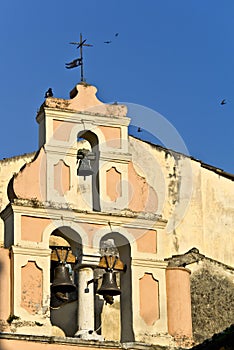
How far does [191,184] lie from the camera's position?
2825 cm

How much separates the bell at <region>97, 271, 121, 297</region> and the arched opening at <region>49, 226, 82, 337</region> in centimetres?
33

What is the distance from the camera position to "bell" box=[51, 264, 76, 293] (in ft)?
64.3

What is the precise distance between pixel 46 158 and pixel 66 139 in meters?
0.39

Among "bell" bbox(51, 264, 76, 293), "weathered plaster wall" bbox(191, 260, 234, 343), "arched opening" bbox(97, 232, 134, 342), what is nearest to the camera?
"bell" bbox(51, 264, 76, 293)

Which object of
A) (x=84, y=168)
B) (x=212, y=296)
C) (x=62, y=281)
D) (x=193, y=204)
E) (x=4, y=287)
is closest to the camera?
(x=4, y=287)

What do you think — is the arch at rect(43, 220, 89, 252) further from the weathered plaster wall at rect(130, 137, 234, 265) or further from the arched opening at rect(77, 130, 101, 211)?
the weathered plaster wall at rect(130, 137, 234, 265)

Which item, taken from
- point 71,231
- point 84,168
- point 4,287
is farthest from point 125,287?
point 4,287

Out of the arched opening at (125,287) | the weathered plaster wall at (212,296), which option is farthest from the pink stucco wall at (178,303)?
the weathered plaster wall at (212,296)

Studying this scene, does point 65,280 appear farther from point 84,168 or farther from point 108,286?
point 84,168

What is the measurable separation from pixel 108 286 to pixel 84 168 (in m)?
1.56

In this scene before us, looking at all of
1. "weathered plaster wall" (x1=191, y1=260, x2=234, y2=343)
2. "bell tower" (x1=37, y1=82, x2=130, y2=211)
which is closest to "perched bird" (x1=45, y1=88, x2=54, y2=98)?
"bell tower" (x1=37, y1=82, x2=130, y2=211)

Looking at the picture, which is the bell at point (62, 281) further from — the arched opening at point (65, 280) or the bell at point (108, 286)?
the bell at point (108, 286)

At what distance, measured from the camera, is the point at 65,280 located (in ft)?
64.4

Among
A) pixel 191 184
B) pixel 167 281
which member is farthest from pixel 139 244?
pixel 191 184
